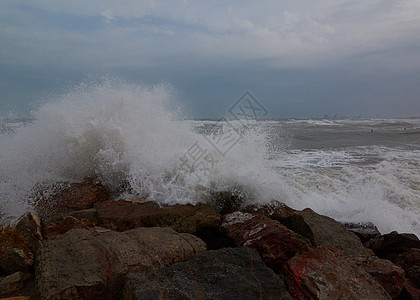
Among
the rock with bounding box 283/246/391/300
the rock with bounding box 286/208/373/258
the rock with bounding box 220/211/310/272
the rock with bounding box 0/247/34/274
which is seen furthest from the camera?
the rock with bounding box 286/208/373/258

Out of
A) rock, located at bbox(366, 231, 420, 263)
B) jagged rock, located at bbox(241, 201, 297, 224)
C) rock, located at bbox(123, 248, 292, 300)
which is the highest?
rock, located at bbox(123, 248, 292, 300)

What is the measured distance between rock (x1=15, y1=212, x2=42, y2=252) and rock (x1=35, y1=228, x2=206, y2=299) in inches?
25.6

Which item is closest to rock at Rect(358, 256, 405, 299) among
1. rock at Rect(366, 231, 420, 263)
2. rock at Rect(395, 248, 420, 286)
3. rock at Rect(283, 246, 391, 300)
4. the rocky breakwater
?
the rocky breakwater

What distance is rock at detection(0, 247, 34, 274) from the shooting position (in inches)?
103

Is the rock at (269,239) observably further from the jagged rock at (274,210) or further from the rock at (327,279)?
the jagged rock at (274,210)

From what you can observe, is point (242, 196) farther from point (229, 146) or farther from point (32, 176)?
point (32, 176)

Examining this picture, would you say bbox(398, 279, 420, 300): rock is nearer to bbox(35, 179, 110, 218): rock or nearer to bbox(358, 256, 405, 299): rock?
bbox(358, 256, 405, 299): rock

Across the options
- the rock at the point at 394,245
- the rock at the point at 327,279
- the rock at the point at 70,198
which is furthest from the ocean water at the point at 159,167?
the rock at the point at 327,279

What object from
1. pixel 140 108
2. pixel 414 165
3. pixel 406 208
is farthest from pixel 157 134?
pixel 414 165

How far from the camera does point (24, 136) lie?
213 inches

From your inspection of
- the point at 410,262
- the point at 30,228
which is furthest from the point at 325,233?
the point at 30,228

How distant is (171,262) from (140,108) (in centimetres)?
392

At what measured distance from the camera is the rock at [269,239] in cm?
285

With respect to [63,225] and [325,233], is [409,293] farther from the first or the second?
[63,225]
